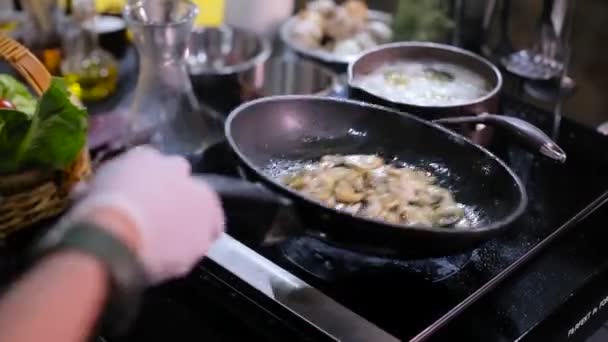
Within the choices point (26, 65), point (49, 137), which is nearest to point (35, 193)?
point (49, 137)

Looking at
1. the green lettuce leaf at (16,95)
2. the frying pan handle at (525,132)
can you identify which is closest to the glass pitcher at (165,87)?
the green lettuce leaf at (16,95)

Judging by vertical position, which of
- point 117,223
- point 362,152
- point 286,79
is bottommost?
point 286,79

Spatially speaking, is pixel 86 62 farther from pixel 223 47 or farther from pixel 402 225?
pixel 402 225

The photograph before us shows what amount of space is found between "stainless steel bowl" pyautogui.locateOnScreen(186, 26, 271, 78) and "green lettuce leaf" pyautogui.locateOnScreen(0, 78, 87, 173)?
53cm

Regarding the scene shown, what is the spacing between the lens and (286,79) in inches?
52.7

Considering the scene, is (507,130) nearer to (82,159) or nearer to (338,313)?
(338,313)

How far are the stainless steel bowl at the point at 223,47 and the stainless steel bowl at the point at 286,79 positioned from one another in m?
0.04

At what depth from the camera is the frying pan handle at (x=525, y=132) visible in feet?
2.73

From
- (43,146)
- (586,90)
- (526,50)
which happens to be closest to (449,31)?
(526,50)

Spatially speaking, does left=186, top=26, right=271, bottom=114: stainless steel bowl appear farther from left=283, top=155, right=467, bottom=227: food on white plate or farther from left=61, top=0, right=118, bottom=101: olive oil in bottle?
left=283, top=155, right=467, bottom=227: food on white plate

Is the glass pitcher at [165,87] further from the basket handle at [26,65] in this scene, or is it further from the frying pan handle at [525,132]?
the frying pan handle at [525,132]

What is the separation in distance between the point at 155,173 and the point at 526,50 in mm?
919

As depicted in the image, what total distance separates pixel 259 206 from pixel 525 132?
331 millimetres

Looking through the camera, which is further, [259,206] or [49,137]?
[49,137]
